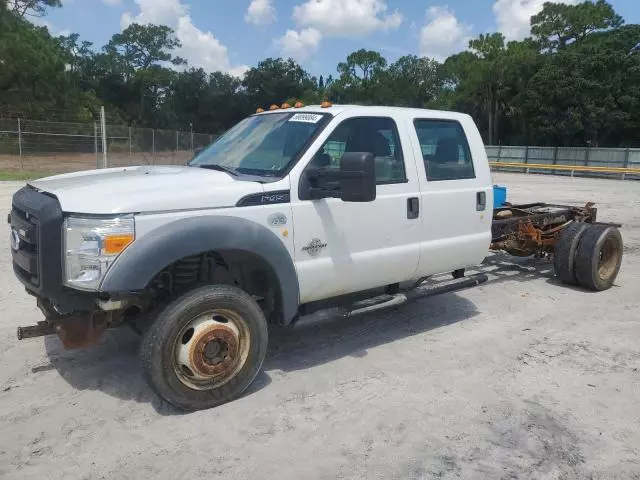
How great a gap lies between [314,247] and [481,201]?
2.06 m

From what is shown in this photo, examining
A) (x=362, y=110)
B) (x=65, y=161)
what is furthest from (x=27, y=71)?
(x=362, y=110)

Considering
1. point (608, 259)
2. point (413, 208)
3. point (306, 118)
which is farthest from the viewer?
point (608, 259)

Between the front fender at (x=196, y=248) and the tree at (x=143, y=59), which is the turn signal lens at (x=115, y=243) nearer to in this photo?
the front fender at (x=196, y=248)

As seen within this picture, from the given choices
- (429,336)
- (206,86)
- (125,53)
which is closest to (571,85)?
(429,336)

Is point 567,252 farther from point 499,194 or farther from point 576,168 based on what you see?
point 576,168

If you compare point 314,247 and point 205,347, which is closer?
point 205,347

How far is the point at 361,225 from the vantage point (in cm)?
470

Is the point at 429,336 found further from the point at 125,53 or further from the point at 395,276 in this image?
the point at 125,53

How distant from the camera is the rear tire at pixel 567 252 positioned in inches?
283

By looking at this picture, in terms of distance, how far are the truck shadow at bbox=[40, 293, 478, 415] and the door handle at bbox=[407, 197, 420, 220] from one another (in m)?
1.10

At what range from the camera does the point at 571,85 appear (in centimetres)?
4447

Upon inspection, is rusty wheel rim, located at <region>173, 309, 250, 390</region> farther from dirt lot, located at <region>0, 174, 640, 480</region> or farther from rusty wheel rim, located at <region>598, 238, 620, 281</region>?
rusty wheel rim, located at <region>598, 238, 620, 281</region>

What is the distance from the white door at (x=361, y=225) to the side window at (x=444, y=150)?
0.24 meters

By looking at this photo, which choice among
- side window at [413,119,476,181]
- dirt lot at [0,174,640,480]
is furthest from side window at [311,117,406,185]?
dirt lot at [0,174,640,480]
